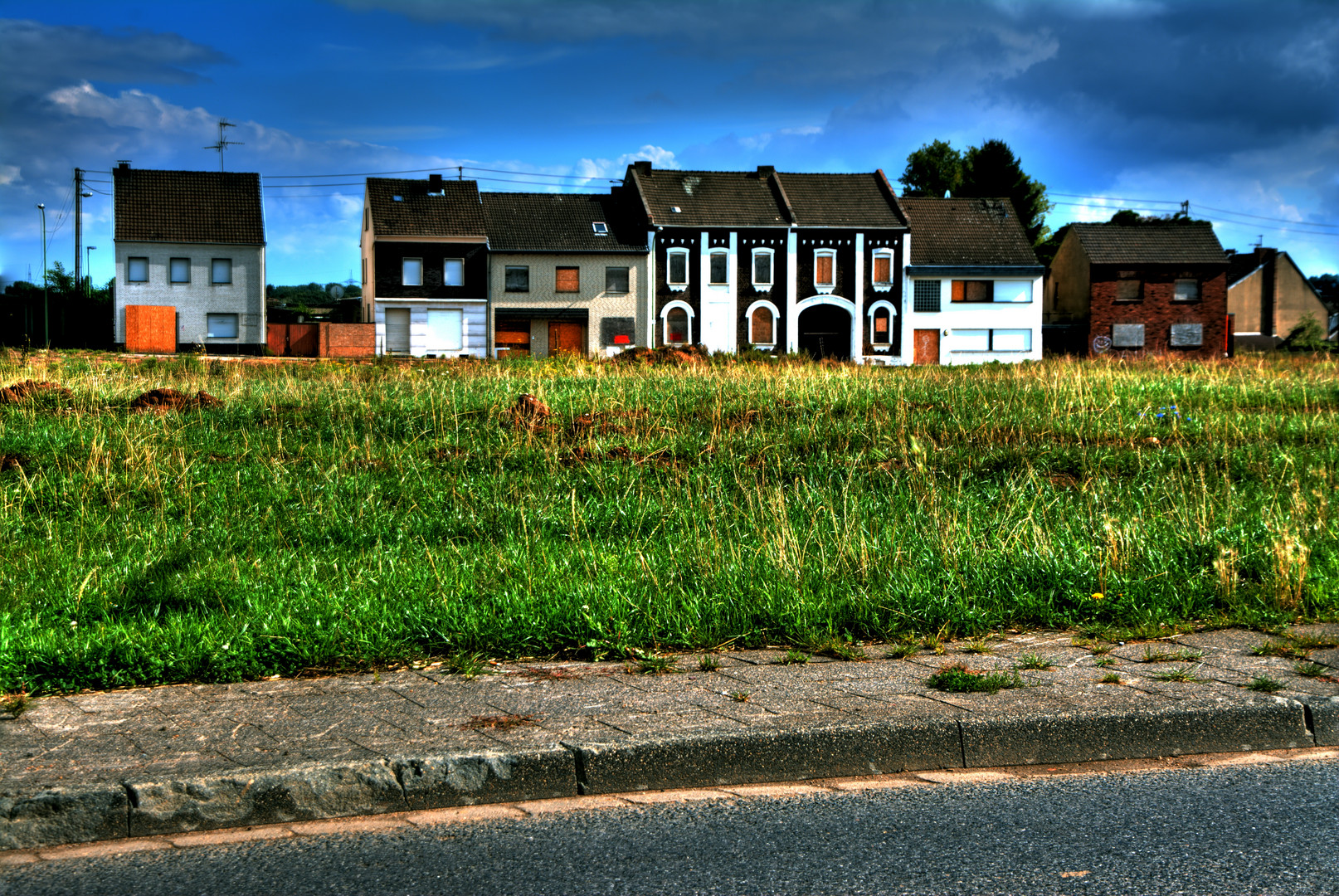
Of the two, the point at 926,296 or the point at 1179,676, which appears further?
the point at 926,296

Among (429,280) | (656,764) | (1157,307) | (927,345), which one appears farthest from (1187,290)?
(656,764)

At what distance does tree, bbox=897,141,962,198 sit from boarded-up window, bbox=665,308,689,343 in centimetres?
2456

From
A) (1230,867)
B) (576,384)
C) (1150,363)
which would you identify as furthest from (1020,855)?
(1150,363)

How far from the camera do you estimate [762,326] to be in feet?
173

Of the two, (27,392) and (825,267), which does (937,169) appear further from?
(27,392)

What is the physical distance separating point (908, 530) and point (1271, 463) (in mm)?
5249

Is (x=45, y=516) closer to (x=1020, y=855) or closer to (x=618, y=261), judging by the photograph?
(x=1020, y=855)

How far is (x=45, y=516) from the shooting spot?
305 inches

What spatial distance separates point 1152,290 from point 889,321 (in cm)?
1401

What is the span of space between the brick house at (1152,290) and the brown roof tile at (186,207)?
41.1 meters

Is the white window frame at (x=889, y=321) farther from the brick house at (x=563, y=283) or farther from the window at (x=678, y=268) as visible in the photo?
the brick house at (x=563, y=283)

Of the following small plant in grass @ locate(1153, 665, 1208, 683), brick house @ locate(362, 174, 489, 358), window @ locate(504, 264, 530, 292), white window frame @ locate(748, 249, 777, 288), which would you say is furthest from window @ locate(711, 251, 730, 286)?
small plant in grass @ locate(1153, 665, 1208, 683)

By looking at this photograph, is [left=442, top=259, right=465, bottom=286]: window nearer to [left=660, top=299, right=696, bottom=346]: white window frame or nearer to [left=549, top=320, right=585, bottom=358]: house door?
[left=549, top=320, right=585, bottom=358]: house door

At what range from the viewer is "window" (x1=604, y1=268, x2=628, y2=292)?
52.1 meters
